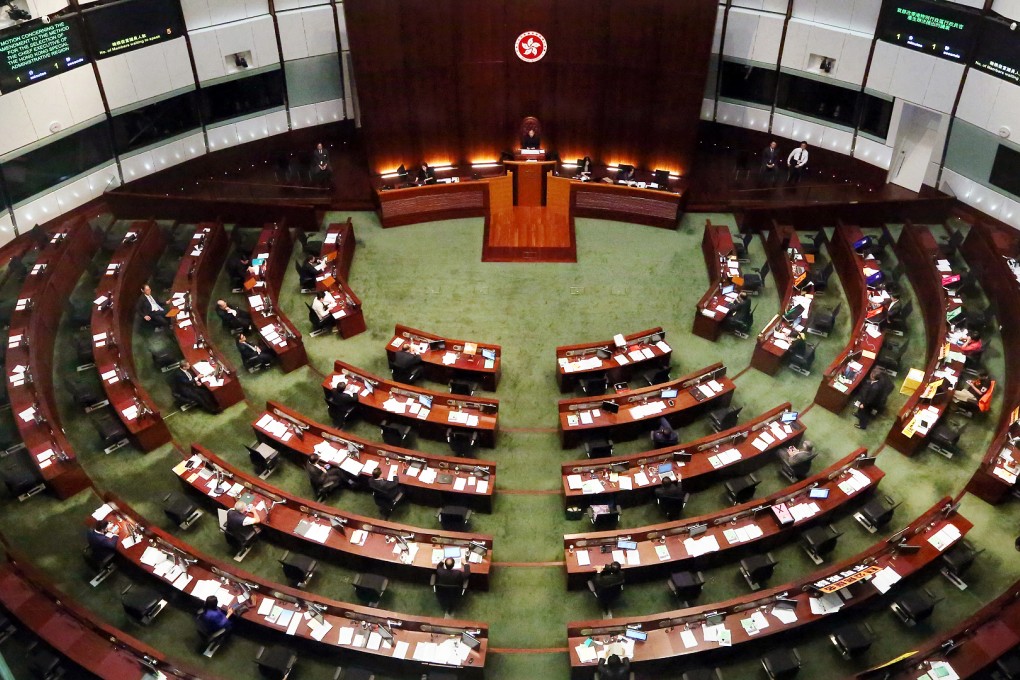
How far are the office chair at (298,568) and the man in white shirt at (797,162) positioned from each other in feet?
41.2

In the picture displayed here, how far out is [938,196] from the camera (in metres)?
15.9

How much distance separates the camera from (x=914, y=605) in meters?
9.65

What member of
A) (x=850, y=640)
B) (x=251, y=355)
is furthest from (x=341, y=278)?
(x=850, y=640)

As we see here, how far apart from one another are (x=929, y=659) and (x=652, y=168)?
1162 cm

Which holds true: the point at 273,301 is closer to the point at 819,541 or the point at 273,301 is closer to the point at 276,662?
the point at 276,662

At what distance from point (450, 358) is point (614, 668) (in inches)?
229

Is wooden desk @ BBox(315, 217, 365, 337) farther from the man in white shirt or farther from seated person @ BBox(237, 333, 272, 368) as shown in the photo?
the man in white shirt

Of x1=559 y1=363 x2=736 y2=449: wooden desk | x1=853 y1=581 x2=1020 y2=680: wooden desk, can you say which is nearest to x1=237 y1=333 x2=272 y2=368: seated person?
x1=559 y1=363 x2=736 y2=449: wooden desk

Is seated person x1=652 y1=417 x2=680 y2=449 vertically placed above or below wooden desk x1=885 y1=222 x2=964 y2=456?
below

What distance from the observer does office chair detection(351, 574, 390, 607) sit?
9930mm

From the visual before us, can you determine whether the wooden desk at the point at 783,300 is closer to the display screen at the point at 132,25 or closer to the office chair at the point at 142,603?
the office chair at the point at 142,603

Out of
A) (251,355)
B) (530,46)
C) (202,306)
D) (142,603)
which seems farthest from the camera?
(530,46)

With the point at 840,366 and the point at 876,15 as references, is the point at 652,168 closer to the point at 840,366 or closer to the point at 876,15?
the point at 876,15

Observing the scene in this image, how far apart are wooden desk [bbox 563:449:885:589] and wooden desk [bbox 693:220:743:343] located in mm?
3953
